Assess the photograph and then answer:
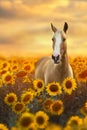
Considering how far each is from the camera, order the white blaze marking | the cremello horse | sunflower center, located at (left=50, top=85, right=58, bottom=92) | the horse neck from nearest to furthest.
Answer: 1. sunflower center, located at (left=50, top=85, right=58, bottom=92)
2. the white blaze marking
3. the cremello horse
4. the horse neck

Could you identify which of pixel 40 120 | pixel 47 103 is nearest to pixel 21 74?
pixel 47 103

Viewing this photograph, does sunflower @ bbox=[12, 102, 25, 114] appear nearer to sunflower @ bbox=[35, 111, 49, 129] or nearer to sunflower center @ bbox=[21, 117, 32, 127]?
sunflower @ bbox=[35, 111, 49, 129]

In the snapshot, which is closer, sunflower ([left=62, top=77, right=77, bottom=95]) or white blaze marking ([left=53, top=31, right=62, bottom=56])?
sunflower ([left=62, top=77, right=77, bottom=95])

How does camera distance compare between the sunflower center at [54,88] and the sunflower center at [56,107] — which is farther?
the sunflower center at [54,88]

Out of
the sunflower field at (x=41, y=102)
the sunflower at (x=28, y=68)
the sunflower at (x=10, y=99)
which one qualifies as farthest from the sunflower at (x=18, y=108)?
the sunflower at (x=28, y=68)

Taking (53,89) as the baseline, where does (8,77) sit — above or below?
above

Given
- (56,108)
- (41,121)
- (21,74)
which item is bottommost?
(41,121)

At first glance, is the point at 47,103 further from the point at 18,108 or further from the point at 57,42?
the point at 57,42

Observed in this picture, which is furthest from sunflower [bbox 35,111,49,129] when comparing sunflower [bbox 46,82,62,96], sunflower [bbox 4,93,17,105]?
sunflower [bbox 46,82,62,96]

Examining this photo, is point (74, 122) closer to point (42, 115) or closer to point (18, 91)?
point (42, 115)

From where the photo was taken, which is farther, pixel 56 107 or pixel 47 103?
pixel 47 103

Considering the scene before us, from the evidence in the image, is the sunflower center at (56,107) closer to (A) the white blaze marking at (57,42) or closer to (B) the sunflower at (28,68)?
(A) the white blaze marking at (57,42)

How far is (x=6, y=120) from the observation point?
877cm

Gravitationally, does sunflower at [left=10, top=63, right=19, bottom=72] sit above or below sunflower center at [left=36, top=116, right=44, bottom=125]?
above
